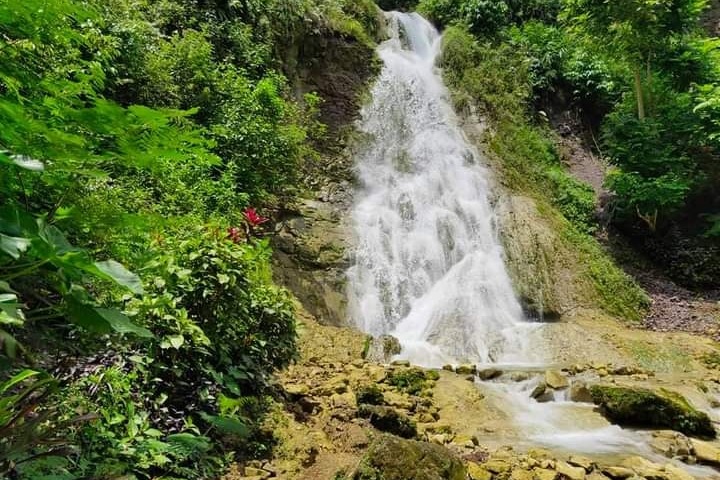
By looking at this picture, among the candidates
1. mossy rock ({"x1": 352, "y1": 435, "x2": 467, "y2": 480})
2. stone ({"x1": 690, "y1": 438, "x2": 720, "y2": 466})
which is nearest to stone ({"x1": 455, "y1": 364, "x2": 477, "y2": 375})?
stone ({"x1": 690, "y1": 438, "x2": 720, "y2": 466})

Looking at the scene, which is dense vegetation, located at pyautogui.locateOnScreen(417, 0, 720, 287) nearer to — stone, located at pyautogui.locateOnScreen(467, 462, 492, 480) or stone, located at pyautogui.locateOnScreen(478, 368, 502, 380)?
stone, located at pyautogui.locateOnScreen(478, 368, 502, 380)

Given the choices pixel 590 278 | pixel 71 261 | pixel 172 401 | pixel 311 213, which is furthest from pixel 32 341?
pixel 590 278

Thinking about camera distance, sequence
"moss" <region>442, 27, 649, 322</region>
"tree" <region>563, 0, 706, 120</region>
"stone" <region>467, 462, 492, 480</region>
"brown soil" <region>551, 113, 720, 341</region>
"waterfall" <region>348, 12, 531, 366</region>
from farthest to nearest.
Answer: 1. "tree" <region>563, 0, 706, 120</region>
2. "moss" <region>442, 27, 649, 322</region>
3. "brown soil" <region>551, 113, 720, 341</region>
4. "waterfall" <region>348, 12, 531, 366</region>
5. "stone" <region>467, 462, 492, 480</region>

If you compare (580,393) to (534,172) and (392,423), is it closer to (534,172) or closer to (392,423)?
(392,423)

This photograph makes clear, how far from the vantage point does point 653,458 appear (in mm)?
4035

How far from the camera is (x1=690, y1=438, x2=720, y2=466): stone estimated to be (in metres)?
3.94

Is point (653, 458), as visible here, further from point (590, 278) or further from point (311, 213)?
point (311, 213)

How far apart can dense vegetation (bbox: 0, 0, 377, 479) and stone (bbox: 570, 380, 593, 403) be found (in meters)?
3.57

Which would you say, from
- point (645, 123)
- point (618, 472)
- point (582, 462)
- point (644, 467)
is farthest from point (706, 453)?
point (645, 123)

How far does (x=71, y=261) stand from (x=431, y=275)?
7.91 metres

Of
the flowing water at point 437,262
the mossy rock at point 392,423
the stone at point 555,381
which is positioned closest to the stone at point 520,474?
the mossy rock at point 392,423

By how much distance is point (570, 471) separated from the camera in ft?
11.5

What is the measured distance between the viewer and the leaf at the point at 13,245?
90cm

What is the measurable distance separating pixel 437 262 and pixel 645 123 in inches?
253
